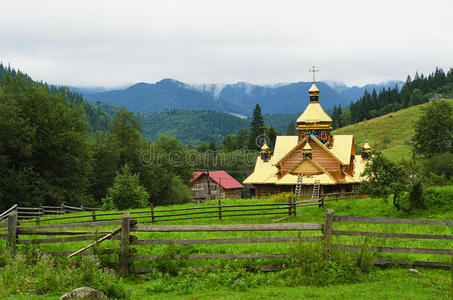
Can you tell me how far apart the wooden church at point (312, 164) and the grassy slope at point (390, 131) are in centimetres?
5246

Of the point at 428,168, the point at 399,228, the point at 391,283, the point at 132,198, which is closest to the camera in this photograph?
the point at 391,283

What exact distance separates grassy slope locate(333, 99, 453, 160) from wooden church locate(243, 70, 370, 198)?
52465 mm

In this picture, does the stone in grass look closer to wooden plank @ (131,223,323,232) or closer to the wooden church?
wooden plank @ (131,223,323,232)

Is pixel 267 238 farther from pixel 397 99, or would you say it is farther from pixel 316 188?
pixel 397 99

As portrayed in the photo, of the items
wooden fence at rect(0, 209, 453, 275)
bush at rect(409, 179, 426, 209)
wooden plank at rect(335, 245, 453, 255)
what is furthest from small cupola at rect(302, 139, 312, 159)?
wooden plank at rect(335, 245, 453, 255)

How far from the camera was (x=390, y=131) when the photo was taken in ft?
394

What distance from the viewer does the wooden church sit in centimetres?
4016

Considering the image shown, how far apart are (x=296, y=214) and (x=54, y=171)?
27.8m

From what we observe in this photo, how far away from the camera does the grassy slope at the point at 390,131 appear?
105188 millimetres

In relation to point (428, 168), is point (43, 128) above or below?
above

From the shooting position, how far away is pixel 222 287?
10.2m

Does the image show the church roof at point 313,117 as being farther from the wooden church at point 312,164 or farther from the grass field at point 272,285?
the grass field at point 272,285

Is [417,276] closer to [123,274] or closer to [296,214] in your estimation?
[123,274]

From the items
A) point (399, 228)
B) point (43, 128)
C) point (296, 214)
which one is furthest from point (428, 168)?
point (43, 128)
